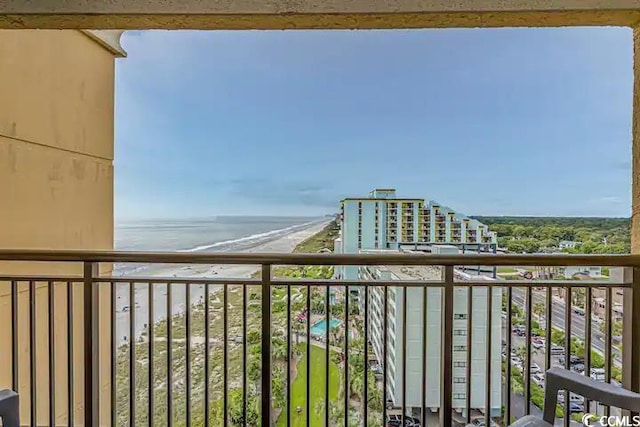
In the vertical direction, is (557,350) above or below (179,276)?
below

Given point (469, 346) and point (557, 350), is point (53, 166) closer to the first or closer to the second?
point (469, 346)

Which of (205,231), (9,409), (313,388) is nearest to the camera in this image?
(9,409)

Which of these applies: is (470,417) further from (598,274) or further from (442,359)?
(598,274)

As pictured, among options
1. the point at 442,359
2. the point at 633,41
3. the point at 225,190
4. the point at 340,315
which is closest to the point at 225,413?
the point at 340,315

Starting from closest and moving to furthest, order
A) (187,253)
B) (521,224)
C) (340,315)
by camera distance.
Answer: (187,253), (340,315), (521,224)

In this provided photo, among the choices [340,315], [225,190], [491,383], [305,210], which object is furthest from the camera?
[225,190]

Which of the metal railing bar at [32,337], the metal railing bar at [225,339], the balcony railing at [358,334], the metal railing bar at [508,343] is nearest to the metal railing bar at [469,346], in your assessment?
the balcony railing at [358,334]

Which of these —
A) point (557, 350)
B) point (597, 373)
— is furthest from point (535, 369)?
point (597, 373)
